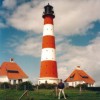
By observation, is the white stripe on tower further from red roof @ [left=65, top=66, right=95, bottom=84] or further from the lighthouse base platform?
red roof @ [left=65, top=66, right=95, bottom=84]

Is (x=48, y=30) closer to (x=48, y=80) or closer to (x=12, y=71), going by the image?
(x=48, y=80)

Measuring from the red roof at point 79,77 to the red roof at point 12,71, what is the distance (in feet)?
49.6

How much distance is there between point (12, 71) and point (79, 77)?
65.9 feet

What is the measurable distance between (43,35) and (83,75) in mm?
26022

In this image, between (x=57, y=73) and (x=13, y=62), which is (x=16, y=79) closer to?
(x=13, y=62)

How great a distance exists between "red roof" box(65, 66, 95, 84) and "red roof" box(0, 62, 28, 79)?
49.6ft

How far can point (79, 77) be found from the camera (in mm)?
82812

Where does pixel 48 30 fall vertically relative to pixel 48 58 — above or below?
above

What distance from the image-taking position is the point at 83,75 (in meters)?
86.4

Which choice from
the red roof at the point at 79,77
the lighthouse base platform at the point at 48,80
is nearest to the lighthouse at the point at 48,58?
the lighthouse base platform at the point at 48,80

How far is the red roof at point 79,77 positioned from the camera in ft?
272

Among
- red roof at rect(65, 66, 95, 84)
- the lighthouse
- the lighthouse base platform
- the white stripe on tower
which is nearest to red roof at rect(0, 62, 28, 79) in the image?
the lighthouse

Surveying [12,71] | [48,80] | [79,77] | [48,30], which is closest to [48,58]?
[48,80]

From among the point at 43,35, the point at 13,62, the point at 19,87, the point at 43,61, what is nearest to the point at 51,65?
the point at 43,61
